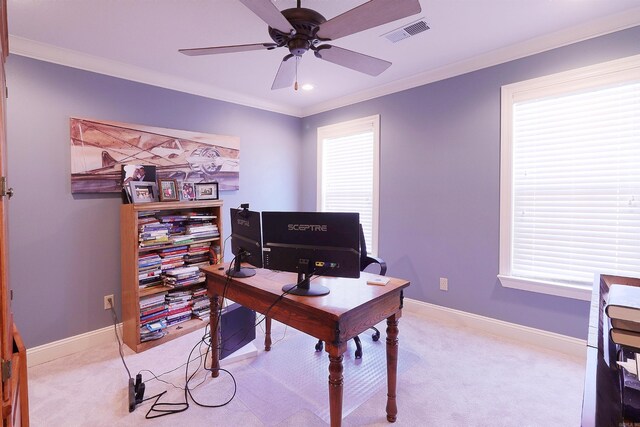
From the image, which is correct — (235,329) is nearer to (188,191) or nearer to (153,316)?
(153,316)

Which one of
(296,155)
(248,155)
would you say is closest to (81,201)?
(248,155)

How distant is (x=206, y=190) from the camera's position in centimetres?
324

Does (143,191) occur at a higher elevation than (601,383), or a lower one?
higher

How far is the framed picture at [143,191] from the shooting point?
2658mm

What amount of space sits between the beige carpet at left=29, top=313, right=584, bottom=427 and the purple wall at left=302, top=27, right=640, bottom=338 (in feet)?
1.39

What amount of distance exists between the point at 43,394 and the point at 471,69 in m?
4.22

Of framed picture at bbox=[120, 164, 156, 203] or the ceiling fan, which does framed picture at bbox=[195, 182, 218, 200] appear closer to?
framed picture at bbox=[120, 164, 156, 203]

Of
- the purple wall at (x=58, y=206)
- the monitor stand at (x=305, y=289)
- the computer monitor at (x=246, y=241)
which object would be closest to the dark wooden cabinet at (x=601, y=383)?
the monitor stand at (x=305, y=289)

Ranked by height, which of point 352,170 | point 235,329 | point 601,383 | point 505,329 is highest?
point 352,170

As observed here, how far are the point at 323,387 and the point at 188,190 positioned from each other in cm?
228

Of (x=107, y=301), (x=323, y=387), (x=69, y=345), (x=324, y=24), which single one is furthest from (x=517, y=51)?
(x=69, y=345)

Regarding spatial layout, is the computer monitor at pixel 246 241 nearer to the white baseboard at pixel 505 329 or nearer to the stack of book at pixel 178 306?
the stack of book at pixel 178 306

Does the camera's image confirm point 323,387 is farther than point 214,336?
No

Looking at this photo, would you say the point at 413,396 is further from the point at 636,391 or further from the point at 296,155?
the point at 296,155
